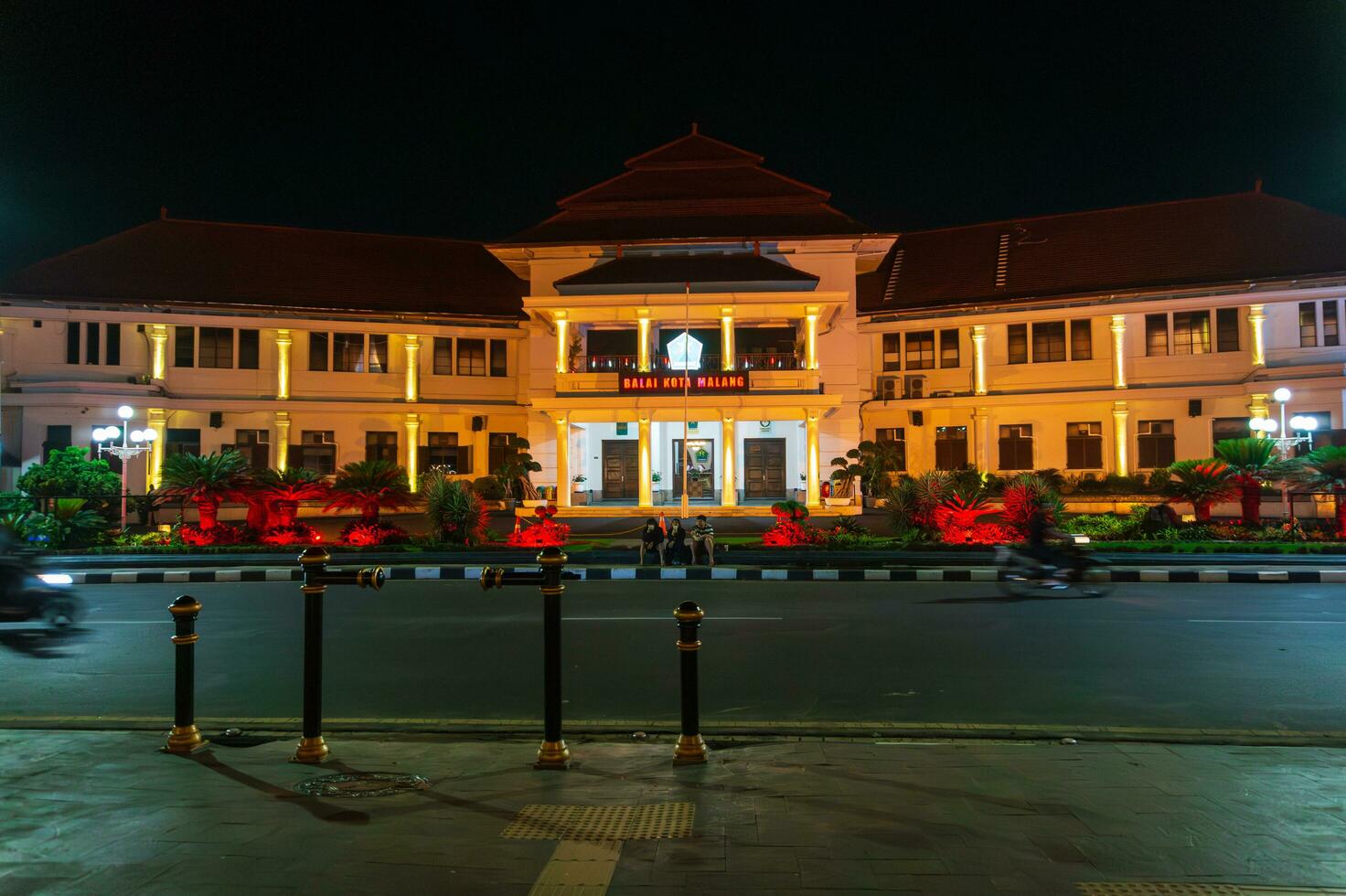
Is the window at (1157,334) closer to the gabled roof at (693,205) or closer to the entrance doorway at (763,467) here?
the gabled roof at (693,205)

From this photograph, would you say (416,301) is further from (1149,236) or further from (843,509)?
(1149,236)

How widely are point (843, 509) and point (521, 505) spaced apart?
35.5 feet

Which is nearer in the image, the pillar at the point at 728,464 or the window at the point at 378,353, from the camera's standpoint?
the pillar at the point at 728,464

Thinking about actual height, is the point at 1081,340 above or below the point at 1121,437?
above

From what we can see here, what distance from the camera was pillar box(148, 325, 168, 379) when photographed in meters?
34.4

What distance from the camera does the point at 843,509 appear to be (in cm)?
3155

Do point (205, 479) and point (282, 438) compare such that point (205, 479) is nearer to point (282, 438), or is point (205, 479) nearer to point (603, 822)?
point (282, 438)

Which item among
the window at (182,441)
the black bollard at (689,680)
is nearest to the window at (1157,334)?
the black bollard at (689,680)

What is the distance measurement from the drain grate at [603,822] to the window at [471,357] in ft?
112

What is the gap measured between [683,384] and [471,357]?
410 inches

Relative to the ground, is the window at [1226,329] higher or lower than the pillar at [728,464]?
higher

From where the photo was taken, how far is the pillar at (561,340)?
33.2 metres

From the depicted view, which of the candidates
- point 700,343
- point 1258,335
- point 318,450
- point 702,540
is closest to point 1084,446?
point 1258,335

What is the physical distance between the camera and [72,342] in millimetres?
34000
